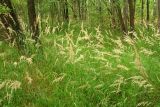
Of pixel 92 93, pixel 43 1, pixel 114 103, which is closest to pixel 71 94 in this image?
pixel 92 93

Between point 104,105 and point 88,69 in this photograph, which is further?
point 88,69

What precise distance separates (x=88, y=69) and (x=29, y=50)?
152 centimetres

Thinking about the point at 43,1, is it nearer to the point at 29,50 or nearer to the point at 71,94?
the point at 29,50

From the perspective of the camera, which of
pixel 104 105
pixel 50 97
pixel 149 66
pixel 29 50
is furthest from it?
pixel 29 50

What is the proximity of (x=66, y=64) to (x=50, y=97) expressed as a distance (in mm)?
861

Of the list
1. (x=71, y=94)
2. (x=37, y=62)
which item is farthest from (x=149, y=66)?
(x=37, y=62)

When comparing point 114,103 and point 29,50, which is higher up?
point 29,50

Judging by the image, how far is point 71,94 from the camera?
4.63 metres

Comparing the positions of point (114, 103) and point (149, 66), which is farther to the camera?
point (149, 66)

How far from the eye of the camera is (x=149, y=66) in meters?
5.04

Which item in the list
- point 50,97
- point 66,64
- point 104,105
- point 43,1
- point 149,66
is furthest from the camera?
point 43,1

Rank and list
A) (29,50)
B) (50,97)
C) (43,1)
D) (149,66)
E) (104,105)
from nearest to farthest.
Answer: (104,105) → (50,97) → (149,66) → (29,50) → (43,1)

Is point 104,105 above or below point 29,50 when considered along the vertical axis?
below

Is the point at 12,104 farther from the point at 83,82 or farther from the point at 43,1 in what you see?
the point at 43,1
